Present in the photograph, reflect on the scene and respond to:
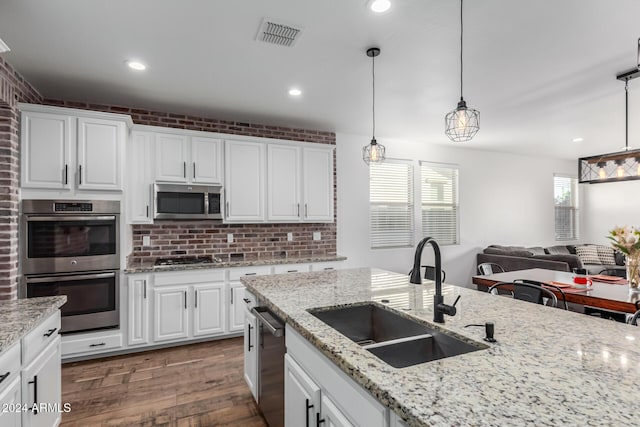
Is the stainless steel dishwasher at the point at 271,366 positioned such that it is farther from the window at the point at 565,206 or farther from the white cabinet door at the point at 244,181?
the window at the point at 565,206

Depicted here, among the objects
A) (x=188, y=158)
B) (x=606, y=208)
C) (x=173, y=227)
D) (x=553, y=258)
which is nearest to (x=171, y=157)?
(x=188, y=158)

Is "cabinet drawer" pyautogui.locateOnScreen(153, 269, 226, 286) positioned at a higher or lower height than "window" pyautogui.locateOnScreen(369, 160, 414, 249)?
lower

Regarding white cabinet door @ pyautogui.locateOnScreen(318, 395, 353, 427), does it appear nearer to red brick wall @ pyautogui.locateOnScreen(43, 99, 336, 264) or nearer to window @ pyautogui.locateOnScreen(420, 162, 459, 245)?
red brick wall @ pyautogui.locateOnScreen(43, 99, 336, 264)

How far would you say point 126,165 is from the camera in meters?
3.49

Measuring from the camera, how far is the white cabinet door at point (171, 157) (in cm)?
377

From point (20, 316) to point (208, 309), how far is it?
2.05 metres

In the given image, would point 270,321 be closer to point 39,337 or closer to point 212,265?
point 39,337

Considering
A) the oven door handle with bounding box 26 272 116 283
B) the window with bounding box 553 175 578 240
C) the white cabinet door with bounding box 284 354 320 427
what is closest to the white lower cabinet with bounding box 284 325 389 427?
the white cabinet door with bounding box 284 354 320 427

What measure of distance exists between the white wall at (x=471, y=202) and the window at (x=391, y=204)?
0.44 feet

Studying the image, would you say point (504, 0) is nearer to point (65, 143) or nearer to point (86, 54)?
point (86, 54)

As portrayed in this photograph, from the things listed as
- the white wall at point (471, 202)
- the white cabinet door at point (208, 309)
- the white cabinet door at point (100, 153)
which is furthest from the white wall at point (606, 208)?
the white cabinet door at point (100, 153)

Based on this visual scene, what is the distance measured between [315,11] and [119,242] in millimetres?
2750

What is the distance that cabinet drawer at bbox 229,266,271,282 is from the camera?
381 centimetres

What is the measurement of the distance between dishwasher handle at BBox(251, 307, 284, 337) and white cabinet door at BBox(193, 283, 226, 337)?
173 centimetres
